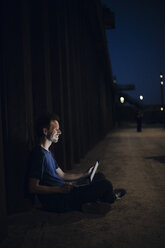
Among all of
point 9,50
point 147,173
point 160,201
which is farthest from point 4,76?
point 147,173

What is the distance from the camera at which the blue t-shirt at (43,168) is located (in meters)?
3.48

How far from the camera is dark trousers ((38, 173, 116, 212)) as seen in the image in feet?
12.4

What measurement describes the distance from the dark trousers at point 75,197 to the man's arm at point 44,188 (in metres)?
0.21

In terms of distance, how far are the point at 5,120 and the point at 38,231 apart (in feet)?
5.32

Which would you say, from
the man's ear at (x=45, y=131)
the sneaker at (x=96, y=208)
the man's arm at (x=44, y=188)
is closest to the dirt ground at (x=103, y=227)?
the sneaker at (x=96, y=208)

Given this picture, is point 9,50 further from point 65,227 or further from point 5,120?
point 65,227

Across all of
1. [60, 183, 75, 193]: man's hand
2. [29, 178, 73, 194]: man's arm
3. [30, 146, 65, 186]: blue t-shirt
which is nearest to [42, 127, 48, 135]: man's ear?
[30, 146, 65, 186]: blue t-shirt

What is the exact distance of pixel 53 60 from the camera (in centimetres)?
629

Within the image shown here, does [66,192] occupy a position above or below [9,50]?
below

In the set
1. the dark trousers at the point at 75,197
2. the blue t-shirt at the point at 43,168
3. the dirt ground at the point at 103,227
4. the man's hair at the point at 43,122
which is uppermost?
the man's hair at the point at 43,122

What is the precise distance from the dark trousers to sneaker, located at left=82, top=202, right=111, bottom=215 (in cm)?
6

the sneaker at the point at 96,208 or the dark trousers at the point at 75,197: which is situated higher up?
the dark trousers at the point at 75,197

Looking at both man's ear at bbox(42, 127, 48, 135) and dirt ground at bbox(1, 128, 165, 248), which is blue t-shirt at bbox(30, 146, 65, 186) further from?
dirt ground at bbox(1, 128, 165, 248)

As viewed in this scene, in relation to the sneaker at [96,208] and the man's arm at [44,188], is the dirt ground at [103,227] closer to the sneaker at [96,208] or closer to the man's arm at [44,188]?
the sneaker at [96,208]
